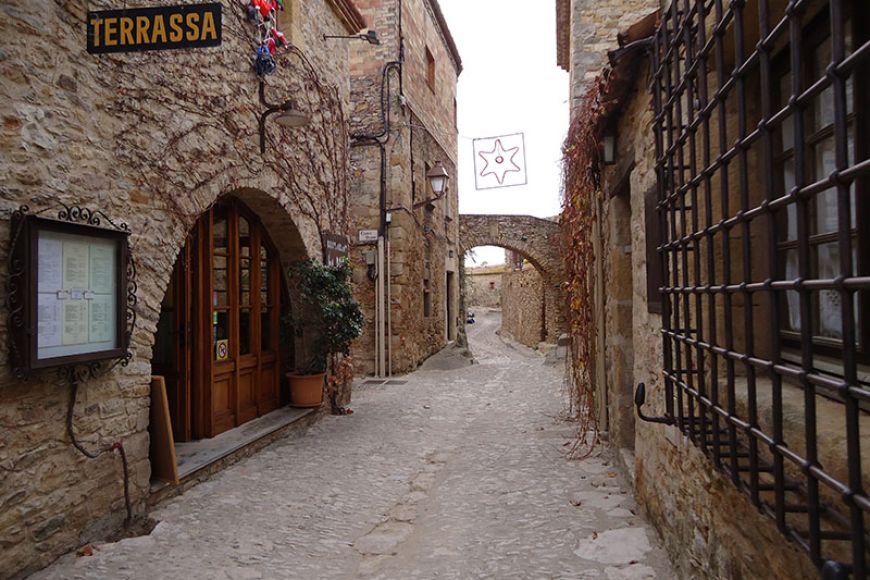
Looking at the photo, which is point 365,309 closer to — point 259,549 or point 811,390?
point 259,549

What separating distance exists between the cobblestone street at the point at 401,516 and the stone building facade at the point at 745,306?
0.44 m

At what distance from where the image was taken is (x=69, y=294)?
279 cm

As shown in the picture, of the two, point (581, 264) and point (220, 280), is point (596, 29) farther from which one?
point (220, 280)

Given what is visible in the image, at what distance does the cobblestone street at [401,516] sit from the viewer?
2680 mm

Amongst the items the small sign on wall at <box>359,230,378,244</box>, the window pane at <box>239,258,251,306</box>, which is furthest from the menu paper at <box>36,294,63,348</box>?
the small sign on wall at <box>359,230,378,244</box>

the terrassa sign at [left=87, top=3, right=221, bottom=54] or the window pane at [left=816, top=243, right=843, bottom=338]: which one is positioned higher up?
the terrassa sign at [left=87, top=3, right=221, bottom=54]

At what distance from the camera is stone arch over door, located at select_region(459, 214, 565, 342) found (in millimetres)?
15367

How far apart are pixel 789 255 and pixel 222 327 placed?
4.21 m

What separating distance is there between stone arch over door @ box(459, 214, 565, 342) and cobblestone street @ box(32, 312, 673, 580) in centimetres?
1003

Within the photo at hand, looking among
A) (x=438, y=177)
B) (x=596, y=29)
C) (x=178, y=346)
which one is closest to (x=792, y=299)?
(x=178, y=346)

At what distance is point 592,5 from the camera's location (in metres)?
6.20

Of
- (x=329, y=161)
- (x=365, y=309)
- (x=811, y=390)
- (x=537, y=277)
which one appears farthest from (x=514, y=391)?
(x=537, y=277)

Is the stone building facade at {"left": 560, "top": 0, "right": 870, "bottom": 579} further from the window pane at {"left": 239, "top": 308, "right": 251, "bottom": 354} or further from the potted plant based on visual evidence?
the window pane at {"left": 239, "top": 308, "right": 251, "bottom": 354}

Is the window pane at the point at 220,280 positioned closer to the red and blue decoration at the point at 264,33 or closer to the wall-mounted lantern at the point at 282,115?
the wall-mounted lantern at the point at 282,115
